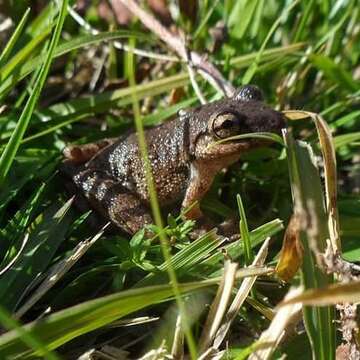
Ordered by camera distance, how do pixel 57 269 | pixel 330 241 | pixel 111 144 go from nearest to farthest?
1. pixel 330 241
2. pixel 57 269
3. pixel 111 144

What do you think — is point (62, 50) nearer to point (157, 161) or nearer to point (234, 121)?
point (157, 161)

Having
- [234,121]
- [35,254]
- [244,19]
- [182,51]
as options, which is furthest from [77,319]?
[244,19]

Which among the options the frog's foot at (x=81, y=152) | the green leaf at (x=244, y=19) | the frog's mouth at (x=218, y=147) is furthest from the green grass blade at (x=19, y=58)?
the green leaf at (x=244, y=19)

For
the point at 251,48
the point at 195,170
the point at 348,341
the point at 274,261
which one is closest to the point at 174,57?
the point at 251,48

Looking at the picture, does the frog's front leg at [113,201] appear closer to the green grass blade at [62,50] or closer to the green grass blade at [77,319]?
the green grass blade at [62,50]

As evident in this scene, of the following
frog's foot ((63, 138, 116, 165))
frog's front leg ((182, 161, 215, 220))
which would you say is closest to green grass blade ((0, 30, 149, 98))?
frog's foot ((63, 138, 116, 165))

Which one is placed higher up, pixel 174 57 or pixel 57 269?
pixel 174 57

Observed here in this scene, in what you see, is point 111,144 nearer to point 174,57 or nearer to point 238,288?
point 174,57

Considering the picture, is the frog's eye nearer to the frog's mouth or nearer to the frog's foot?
the frog's mouth
